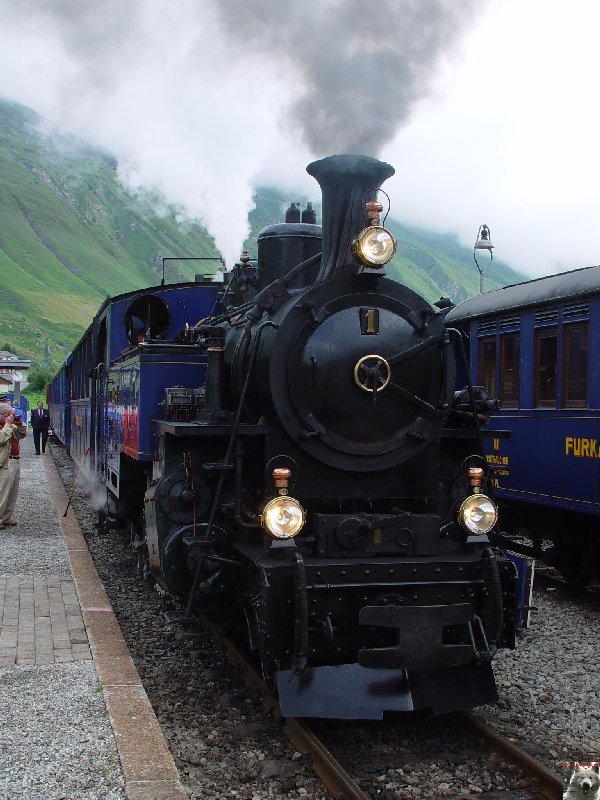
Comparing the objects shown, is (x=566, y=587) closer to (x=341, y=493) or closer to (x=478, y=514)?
(x=478, y=514)

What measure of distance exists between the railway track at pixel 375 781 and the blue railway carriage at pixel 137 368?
2363 mm

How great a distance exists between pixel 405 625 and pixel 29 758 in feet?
6.50

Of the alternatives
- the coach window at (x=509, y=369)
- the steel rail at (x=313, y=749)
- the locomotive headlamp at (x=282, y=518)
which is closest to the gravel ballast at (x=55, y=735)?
the steel rail at (x=313, y=749)

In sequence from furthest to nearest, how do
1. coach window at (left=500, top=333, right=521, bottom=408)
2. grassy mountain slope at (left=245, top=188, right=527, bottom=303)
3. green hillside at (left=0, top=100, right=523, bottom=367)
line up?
grassy mountain slope at (left=245, top=188, right=527, bottom=303) < green hillside at (left=0, top=100, right=523, bottom=367) < coach window at (left=500, top=333, right=521, bottom=408)

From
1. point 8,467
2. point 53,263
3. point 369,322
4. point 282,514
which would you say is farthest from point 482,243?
point 53,263

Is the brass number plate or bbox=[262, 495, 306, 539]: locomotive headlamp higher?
the brass number plate

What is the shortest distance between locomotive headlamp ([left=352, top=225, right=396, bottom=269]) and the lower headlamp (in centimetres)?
151

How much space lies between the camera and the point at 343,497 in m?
5.45

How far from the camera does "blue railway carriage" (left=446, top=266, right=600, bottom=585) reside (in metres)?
7.92

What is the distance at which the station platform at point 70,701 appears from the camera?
12.8 feet

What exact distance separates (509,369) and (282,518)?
5257 mm

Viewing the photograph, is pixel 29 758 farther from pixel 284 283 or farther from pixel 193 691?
pixel 284 283

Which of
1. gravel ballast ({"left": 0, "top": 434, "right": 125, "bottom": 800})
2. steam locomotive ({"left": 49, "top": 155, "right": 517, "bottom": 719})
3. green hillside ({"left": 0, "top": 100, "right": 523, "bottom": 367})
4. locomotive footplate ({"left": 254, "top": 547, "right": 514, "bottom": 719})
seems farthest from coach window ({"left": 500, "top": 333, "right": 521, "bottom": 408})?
green hillside ({"left": 0, "top": 100, "right": 523, "bottom": 367})

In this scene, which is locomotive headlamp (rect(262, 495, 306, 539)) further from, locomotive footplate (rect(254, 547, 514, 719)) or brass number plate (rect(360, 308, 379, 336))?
brass number plate (rect(360, 308, 379, 336))
